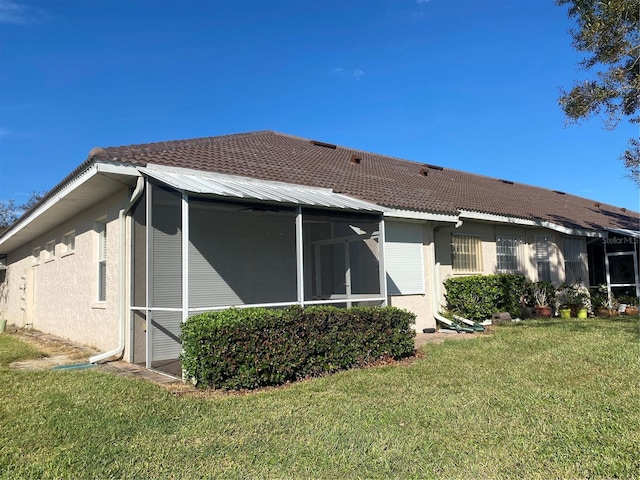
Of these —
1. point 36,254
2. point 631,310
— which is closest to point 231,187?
point 36,254

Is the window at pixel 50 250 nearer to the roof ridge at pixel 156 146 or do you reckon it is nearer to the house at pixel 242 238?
the house at pixel 242 238

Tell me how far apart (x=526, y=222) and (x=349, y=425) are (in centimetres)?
1255

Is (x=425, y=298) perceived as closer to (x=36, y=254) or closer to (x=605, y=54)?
(x=605, y=54)

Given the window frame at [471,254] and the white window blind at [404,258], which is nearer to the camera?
the white window blind at [404,258]

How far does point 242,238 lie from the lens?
998 centimetres

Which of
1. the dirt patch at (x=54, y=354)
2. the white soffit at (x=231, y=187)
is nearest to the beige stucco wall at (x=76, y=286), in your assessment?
the dirt patch at (x=54, y=354)

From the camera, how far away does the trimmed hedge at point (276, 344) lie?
6152 mm

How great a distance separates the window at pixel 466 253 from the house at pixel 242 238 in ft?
0.15

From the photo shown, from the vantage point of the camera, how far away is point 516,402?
17.4 feet

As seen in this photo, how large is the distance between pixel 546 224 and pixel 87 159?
46.3 ft

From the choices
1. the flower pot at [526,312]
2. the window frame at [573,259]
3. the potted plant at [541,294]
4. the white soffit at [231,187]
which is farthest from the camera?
the window frame at [573,259]

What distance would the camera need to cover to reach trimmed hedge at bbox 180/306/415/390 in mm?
6152

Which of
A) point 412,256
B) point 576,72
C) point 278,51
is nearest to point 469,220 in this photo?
point 412,256

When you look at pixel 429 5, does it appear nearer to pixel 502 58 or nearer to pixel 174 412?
pixel 502 58
